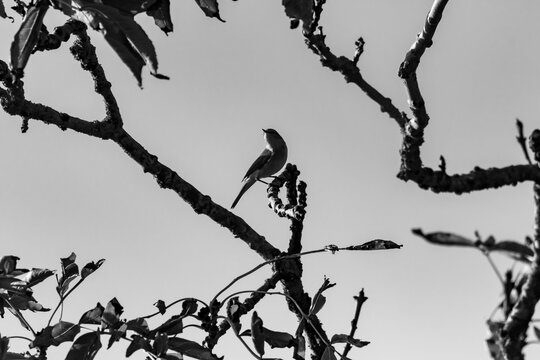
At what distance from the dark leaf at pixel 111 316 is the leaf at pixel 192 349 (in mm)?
317

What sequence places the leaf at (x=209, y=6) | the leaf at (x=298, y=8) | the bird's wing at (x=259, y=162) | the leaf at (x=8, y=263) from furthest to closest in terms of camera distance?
the bird's wing at (x=259, y=162)
the leaf at (x=8, y=263)
the leaf at (x=209, y=6)
the leaf at (x=298, y=8)

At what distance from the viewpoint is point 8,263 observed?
4.55m

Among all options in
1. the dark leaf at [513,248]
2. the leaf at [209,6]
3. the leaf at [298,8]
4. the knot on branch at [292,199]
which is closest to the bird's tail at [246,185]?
the knot on branch at [292,199]

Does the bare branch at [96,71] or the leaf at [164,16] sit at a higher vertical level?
the bare branch at [96,71]

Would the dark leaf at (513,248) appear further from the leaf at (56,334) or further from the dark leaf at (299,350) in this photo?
the leaf at (56,334)

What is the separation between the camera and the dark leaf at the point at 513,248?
199cm

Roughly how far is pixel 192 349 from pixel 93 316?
0.56 m

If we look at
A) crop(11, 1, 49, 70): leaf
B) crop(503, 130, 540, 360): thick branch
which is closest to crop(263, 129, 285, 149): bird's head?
crop(11, 1, 49, 70): leaf

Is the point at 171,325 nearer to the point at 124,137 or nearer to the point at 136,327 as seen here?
the point at 136,327

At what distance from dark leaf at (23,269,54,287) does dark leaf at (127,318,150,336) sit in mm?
748

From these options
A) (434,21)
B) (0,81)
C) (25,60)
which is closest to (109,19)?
(25,60)

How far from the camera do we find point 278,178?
6.41 meters

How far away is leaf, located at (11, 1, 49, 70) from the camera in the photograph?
272 centimetres

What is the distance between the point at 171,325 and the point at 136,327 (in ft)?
0.81
